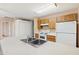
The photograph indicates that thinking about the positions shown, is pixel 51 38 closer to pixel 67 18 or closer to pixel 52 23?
pixel 52 23

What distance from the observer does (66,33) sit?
1.47 metres

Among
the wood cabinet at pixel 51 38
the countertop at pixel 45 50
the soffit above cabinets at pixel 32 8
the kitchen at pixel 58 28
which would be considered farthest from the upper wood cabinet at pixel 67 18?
the countertop at pixel 45 50

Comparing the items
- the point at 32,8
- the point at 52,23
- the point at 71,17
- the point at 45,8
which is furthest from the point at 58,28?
the point at 32,8

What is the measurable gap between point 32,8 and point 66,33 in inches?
24.6

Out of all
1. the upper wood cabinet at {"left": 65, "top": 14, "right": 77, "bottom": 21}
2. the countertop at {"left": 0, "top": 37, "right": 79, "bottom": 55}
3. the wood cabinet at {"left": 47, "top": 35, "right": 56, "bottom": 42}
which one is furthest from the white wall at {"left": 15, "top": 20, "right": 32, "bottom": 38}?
the upper wood cabinet at {"left": 65, "top": 14, "right": 77, "bottom": 21}

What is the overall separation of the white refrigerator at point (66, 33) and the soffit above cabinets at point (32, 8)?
9.4 inches

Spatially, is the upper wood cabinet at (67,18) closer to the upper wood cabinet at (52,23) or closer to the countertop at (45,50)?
the upper wood cabinet at (52,23)

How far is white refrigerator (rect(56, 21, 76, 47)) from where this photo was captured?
1.38 m

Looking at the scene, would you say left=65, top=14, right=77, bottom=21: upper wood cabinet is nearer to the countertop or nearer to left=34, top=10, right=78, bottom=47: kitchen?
left=34, top=10, right=78, bottom=47: kitchen

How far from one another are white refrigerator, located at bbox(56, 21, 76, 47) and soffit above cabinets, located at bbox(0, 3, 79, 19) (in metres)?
0.24

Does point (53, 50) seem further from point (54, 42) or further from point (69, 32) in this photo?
point (69, 32)
